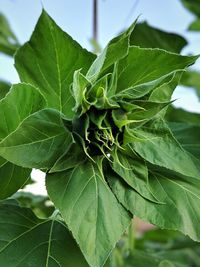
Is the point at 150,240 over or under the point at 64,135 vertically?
under

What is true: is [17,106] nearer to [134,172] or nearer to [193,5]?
[134,172]

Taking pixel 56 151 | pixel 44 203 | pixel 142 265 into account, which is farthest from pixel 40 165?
pixel 44 203

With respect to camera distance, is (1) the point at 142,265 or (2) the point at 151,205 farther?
(1) the point at 142,265

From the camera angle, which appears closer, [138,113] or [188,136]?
[138,113]

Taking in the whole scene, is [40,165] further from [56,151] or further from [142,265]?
[142,265]

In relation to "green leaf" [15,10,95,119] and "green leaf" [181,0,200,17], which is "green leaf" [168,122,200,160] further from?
"green leaf" [181,0,200,17]

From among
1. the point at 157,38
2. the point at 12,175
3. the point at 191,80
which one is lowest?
the point at 191,80

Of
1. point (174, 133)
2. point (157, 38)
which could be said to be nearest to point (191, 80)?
point (157, 38)
